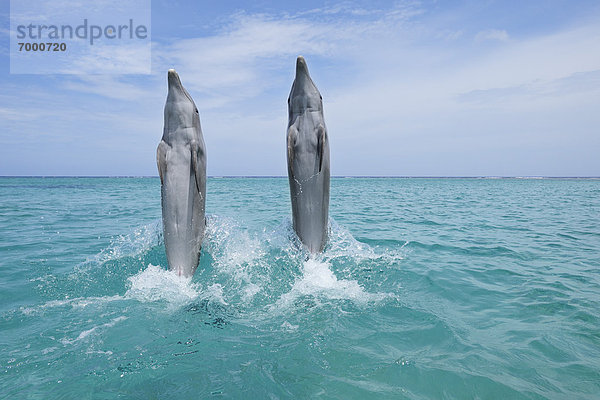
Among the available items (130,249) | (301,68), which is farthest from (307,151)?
(130,249)

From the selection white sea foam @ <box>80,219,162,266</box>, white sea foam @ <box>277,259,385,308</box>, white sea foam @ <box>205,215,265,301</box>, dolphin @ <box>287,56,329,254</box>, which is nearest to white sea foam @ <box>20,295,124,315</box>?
white sea foam @ <box>205,215,265,301</box>

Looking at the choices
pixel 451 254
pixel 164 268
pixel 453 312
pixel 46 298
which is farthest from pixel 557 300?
pixel 46 298

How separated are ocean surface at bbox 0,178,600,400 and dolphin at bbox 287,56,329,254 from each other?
2.96 ft

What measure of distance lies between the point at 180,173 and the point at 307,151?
2.29 metres

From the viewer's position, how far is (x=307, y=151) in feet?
22.6

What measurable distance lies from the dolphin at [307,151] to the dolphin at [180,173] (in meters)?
1.70

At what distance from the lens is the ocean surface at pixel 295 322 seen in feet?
12.5

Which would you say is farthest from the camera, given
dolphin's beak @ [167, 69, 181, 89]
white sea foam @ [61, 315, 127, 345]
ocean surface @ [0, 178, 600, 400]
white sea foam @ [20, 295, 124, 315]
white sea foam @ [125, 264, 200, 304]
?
dolphin's beak @ [167, 69, 181, 89]

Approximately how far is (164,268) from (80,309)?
1690 millimetres

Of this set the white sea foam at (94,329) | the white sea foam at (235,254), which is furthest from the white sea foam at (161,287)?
the white sea foam at (235,254)

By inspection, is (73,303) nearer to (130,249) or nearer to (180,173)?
(180,173)

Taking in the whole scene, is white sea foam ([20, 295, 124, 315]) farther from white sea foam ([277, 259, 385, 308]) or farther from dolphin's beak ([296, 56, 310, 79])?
dolphin's beak ([296, 56, 310, 79])

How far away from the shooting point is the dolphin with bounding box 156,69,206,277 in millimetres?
6301

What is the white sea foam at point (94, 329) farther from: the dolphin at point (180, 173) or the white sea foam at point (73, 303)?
the dolphin at point (180, 173)
